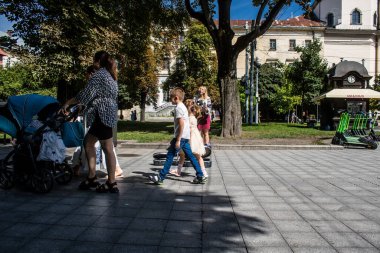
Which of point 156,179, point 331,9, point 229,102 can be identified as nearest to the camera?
point 156,179

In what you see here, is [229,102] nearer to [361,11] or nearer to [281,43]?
[281,43]

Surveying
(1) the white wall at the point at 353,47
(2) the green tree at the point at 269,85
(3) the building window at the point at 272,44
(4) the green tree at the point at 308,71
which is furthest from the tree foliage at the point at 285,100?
(1) the white wall at the point at 353,47

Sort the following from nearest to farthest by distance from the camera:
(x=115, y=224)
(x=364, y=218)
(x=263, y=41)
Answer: (x=115, y=224) → (x=364, y=218) → (x=263, y=41)

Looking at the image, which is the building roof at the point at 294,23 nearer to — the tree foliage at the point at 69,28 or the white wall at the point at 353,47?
the white wall at the point at 353,47

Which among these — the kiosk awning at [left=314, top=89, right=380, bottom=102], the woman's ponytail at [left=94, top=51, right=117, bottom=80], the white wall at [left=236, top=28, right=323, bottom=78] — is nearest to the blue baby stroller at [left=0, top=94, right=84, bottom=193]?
the woman's ponytail at [left=94, top=51, right=117, bottom=80]

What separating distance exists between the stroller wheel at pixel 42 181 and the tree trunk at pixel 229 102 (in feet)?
36.4

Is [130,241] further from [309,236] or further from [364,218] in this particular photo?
[364,218]

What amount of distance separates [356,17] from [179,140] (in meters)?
→ 65.0

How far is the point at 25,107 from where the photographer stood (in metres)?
5.67

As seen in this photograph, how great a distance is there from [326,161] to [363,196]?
4196 millimetres

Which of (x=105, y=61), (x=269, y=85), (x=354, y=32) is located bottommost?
(x=105, y=61)

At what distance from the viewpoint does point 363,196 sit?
5.50 meters

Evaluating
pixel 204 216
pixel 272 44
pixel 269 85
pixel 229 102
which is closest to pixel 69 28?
pixel 229 102

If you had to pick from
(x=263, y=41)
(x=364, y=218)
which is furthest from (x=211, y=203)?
(x=263, y=41)
